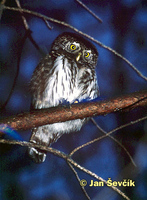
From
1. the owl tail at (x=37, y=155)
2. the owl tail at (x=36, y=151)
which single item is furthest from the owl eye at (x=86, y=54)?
the owl tail at (x=37, y=155)

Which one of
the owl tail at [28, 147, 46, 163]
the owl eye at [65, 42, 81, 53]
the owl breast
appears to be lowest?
Result: the owl tail at [28, 147, 46, 163]

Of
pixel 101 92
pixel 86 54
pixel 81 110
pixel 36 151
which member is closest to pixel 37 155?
pixel 36 151

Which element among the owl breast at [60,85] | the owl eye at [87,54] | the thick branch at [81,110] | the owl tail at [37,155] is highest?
the owl eye at [87,54]

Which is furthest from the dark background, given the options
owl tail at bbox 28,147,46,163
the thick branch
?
the thick branch

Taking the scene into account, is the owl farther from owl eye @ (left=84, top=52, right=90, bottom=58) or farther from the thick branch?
the thick branch

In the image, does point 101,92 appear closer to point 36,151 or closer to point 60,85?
point 60,85

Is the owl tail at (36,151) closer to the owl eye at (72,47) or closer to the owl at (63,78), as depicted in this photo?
the owl at (63,78)
